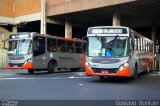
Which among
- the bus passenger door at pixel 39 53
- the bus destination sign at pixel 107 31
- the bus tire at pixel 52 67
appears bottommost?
the bus tire at pixel 52 67

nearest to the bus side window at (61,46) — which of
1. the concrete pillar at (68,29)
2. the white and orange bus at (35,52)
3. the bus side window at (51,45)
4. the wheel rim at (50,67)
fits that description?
the white and orange bus at (35,52)

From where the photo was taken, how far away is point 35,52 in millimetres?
26844

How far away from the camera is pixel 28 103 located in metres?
10.4

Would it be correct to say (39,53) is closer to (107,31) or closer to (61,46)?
(61,46)

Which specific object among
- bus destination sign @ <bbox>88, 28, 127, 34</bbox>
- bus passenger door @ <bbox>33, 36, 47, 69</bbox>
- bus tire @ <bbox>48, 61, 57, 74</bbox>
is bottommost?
bus tire @ <bbox>48, 61, 57, 74</bbox>

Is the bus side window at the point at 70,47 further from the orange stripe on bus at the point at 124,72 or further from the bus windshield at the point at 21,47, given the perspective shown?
the orange stripe on bus at the point at 124,72

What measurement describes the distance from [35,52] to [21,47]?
3.50 ft

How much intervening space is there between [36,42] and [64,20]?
800 inches

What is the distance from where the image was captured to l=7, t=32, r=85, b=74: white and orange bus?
26.5 meters

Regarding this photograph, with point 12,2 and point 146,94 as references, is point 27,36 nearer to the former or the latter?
point 146,94

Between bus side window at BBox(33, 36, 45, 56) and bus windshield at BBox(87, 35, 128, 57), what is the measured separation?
326 inches

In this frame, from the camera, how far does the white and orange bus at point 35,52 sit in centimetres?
2653

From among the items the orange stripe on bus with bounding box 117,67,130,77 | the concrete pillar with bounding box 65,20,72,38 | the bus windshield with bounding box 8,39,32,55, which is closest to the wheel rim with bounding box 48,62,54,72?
the bus windshield with bounding box 8,39,32,55

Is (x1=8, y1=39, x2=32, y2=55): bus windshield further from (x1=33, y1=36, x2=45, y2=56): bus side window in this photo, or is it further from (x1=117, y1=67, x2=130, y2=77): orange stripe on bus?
(x1=117, y1=67, x2=130, y2=77): orange stripe on bus
